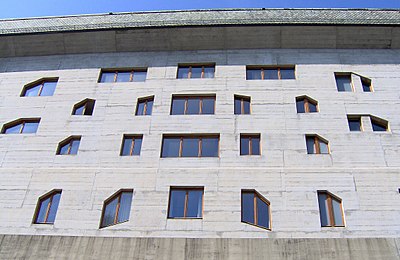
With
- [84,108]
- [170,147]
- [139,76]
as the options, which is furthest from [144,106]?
[84,108]

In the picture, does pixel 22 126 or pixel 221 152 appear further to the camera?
pixel 22 126

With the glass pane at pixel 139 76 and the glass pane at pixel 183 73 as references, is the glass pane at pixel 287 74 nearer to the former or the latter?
the glass pane at pixel 183 73

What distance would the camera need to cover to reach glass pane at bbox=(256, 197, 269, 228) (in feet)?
50.5

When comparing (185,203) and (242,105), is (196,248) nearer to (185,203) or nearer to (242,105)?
(185,203)

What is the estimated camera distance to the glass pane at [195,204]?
15771 millimetres

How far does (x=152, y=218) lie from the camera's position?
15.7m

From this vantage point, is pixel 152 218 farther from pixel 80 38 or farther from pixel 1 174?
pixel 80 38

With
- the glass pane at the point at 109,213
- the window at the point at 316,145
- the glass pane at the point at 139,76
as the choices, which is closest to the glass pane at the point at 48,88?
the glass pane at the point at 139,76

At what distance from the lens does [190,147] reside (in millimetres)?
18000

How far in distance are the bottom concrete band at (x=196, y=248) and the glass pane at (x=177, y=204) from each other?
4.52 ft

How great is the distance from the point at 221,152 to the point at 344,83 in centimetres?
764

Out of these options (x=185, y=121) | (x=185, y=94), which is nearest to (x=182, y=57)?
(x=185, y=94)

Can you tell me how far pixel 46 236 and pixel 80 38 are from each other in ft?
38.1

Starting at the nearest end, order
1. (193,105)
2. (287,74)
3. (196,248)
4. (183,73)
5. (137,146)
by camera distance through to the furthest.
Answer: (196,248)
(137,146)
(193,105)
(287,74)
(183,73)
